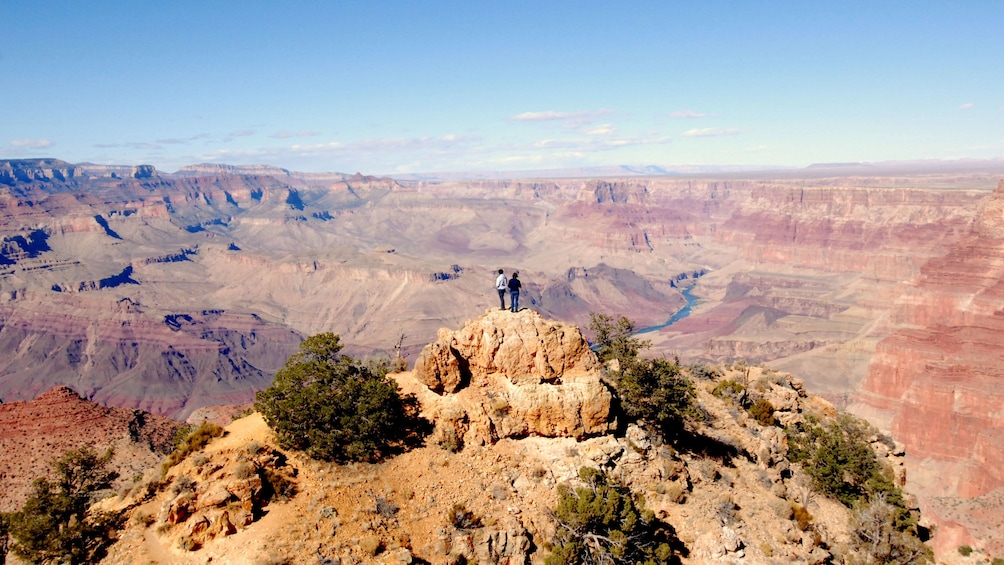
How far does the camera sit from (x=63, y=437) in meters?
39.7

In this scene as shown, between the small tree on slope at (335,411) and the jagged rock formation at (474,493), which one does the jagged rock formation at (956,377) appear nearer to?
the jagged rock formation at (474,493)

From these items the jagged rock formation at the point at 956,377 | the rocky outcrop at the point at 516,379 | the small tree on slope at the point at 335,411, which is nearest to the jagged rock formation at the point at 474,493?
the rocky outcrop at the point at 516,379

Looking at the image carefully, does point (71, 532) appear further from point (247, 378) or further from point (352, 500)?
point (247, 378)

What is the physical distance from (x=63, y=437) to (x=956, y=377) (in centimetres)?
9899

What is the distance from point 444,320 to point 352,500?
532ft

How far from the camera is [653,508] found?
23016mm

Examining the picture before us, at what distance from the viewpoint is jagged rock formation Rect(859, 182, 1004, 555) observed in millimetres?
63344

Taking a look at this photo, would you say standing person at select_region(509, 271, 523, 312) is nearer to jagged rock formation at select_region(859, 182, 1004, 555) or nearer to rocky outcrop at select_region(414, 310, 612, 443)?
rocky outcrop at select_region(414, 310, 612, 443)

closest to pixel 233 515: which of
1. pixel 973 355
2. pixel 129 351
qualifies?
pixel 973 355

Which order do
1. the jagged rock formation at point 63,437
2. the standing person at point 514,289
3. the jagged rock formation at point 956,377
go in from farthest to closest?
the jagged rock formation at point 956,377, the jagged rock formation at point 63,437, the standing person at point 514,289

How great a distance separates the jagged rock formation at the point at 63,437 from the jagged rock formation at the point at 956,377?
216 ft

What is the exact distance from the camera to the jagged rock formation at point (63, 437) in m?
36.3

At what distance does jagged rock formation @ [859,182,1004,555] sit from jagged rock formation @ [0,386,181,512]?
6570 centimetres

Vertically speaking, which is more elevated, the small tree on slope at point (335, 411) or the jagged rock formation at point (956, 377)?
the small tree on slope at point (335, 411)
